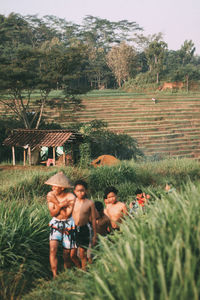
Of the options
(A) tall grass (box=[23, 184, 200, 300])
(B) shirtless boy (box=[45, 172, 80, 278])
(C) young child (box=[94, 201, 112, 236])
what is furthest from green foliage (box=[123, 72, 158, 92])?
(A) tall grass (box=[23, 184, 200, 300])

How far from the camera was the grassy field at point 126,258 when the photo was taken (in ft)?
8.65

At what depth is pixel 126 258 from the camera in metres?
2.93

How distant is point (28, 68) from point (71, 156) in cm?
547

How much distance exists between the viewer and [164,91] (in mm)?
47031

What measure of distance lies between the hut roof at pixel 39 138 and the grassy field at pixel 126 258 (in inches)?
503

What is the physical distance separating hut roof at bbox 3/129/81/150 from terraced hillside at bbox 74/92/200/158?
882cm

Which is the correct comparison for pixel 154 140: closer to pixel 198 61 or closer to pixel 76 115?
pixel 76 115

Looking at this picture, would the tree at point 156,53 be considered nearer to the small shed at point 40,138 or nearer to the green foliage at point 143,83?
the green foliage at point 143,83

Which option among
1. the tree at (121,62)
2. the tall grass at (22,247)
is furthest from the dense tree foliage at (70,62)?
the tall grass at (22,247)

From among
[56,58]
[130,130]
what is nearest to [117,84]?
[130,130]

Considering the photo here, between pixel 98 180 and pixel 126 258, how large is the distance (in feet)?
39.6

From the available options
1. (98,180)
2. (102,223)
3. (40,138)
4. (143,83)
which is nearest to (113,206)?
(102,223)

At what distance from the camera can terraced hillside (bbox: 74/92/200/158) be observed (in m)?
28.9

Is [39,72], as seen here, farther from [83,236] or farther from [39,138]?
[83,236]
